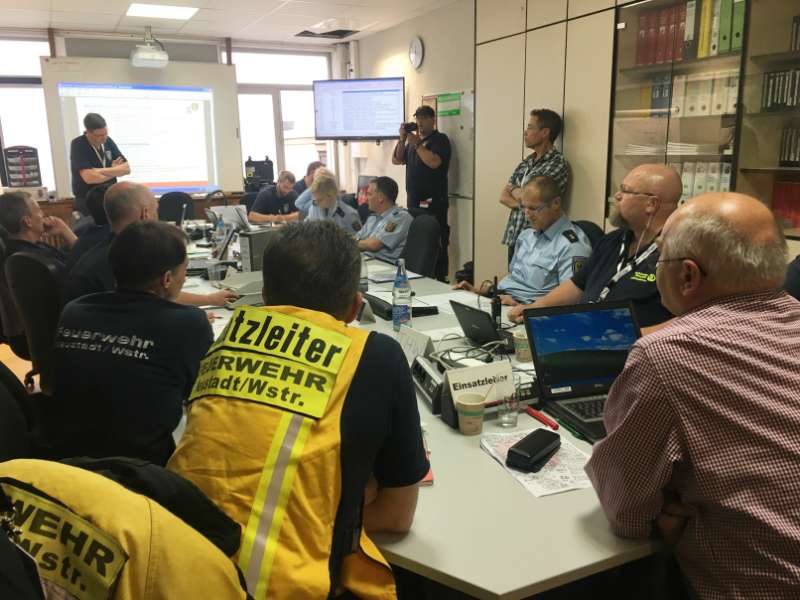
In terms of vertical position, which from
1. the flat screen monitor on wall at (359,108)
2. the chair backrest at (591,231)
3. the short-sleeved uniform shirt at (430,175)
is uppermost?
the flat screen monitor on wall at (359,108)

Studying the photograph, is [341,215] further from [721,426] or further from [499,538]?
[721,426]

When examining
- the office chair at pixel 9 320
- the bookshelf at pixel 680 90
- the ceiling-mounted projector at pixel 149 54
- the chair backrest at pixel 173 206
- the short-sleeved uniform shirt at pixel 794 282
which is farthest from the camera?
the ceiling-mounted projector at pixel 149 54

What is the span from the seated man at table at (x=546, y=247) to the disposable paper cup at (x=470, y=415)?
4.68 ft

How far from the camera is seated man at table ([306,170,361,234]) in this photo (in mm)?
4816

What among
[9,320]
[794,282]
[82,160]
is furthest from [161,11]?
[794,282]

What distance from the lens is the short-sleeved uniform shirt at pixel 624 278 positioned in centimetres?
240

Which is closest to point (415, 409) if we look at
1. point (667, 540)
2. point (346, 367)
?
point (346, 367)

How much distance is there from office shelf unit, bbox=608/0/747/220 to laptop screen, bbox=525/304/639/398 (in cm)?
187

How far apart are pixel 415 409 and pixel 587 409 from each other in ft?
2.37

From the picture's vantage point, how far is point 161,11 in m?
5.98

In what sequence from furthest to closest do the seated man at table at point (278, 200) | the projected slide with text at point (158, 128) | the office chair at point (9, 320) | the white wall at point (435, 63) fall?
the projected slide with text at point (158, 128) < the seated man at table at point (278, 200) < the white wall at point (435, 63) < the office chair at point (9, 320)

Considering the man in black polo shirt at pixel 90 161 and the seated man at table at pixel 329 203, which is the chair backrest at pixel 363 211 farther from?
the man in black polo shirt at pixel 90 161

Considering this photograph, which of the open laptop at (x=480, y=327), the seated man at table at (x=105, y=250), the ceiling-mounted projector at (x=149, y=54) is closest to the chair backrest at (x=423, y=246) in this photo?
the seated man at table at (x=105, y=250)

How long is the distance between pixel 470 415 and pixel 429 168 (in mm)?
4771
